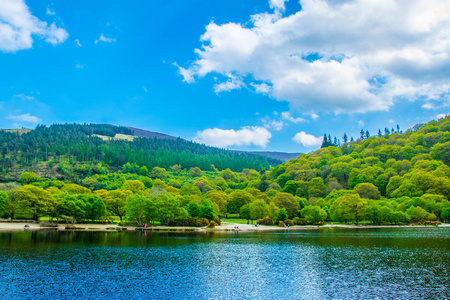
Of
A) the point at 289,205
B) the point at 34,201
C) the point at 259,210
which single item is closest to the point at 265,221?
the point at 259,210

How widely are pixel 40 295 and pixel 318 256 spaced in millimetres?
37243

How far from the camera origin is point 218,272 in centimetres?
3856

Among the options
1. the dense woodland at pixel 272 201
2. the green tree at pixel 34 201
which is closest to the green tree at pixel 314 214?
the dense woodland at pixel 272 201

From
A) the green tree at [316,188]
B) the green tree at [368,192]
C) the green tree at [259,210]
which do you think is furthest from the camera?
the green tree at [316,188]

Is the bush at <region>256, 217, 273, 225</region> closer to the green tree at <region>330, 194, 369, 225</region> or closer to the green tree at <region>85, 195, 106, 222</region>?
the green tree at <region>330, 194, 369, 225</region>

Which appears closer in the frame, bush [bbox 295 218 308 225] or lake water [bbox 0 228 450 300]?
lake water [bbox 0 228 450 300]

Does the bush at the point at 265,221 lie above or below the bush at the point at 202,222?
below

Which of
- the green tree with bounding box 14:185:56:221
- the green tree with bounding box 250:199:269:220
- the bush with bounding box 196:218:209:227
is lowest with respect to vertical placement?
the bush with bounding box 196:218:209:227

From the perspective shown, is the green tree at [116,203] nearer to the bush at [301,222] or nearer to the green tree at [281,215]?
the green tree at [281,215]

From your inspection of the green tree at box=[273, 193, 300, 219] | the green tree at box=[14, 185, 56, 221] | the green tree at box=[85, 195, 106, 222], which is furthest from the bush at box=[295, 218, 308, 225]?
the green tree at box=[14, 185, 56, 221]

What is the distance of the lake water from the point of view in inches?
1166

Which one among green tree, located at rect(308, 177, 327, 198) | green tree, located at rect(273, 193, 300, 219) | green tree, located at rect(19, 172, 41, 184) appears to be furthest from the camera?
green tree, located at rect(19, 172, 41, 184)

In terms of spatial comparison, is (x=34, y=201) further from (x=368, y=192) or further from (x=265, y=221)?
(x=368, y=192)

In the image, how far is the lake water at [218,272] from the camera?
29.6 m
